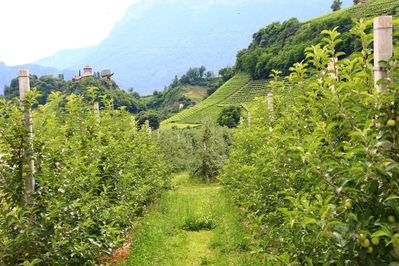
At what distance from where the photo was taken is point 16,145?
464 cm

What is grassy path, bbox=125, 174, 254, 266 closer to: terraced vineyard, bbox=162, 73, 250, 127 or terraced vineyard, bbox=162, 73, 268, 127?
terraced vineyard, bbox=162, 73, 250, 127

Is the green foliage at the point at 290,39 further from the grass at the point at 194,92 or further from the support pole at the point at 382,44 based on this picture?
the support pole at the point at 382,44

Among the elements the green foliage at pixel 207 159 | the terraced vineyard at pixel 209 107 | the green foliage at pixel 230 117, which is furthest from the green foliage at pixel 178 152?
the terraced vineyard at pixel 209 107

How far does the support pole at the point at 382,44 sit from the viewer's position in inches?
110

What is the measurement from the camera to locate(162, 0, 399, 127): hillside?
58.6 meters

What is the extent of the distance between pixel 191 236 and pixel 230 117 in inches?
1252

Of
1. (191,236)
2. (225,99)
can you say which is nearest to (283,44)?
(225,99)

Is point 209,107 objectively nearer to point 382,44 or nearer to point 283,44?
point 283,44

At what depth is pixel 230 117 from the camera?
4119 cm

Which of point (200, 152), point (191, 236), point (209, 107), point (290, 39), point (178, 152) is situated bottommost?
point (191, 236)

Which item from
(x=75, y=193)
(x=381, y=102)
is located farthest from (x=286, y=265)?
(x=75, y=193)

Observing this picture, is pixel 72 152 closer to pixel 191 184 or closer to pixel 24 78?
pixel 24 78

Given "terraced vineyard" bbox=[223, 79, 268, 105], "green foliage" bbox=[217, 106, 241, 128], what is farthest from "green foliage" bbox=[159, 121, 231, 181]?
"terraced vineyard" bbox=[223, 79, 268, 105]

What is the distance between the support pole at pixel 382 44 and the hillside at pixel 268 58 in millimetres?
50354
